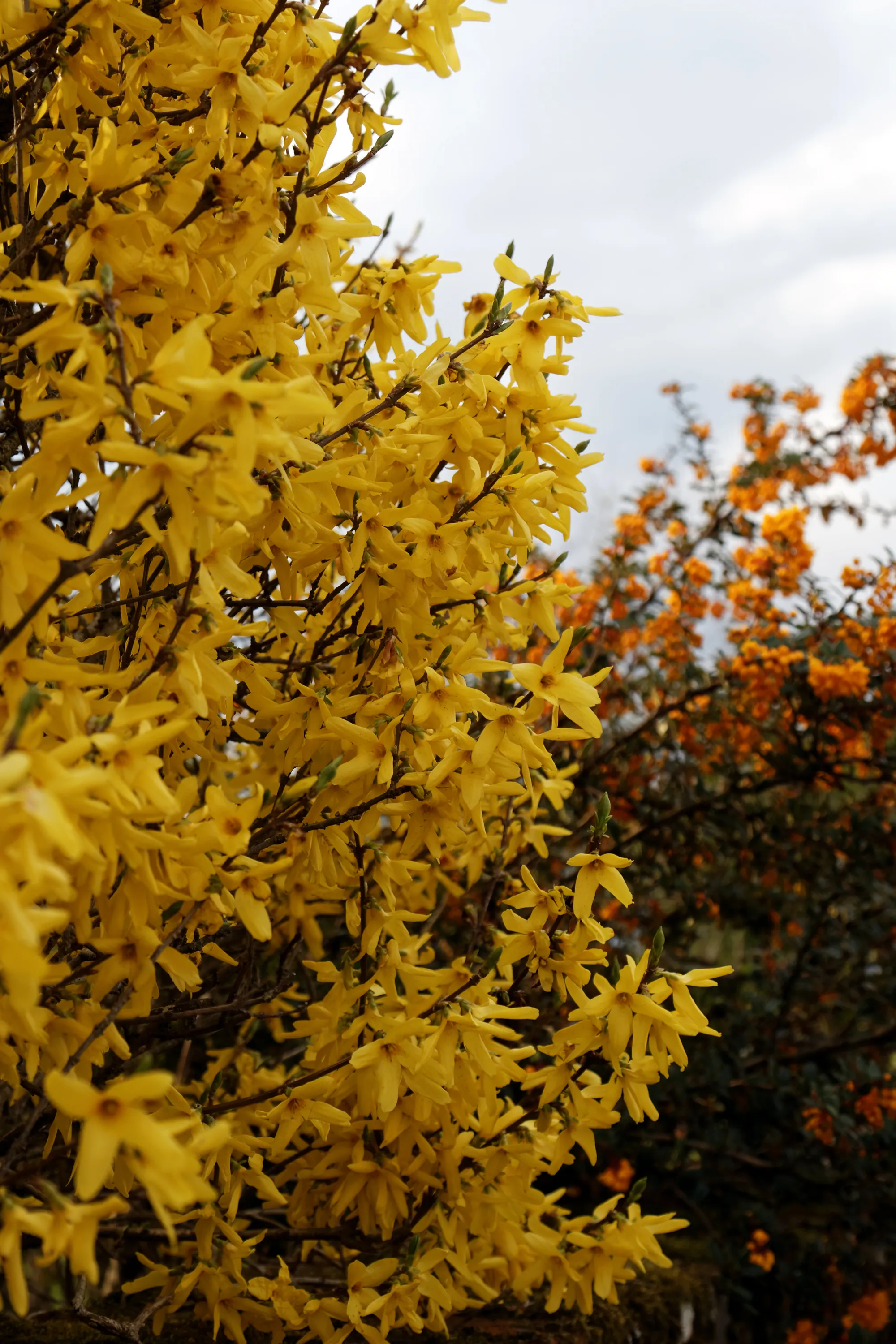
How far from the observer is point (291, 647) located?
1.97 m

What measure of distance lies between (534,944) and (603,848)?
232mm

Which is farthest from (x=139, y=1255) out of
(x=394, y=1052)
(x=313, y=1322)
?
(x=394, y=1052)

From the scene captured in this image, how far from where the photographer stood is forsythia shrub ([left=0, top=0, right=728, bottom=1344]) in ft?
4.01

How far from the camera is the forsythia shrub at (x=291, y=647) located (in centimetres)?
122

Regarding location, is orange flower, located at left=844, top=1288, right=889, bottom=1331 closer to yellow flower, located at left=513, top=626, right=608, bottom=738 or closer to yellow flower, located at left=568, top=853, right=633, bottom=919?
yellow flower, located at left=568, top=853, right=633, bottom=919

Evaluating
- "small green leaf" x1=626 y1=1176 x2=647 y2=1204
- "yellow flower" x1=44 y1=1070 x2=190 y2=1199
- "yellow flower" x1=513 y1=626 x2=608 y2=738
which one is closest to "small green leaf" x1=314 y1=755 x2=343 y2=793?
"yellow flower" x1=513 y1=626 x2=608 y2=738

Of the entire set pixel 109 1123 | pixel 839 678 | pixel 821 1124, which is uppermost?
pixel 839 678

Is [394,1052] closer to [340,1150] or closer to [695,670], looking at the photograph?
[340,1150]

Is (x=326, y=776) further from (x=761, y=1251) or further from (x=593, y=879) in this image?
(x=761, y=1251)

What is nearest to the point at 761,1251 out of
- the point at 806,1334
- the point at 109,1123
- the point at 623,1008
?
the point at 806,1334

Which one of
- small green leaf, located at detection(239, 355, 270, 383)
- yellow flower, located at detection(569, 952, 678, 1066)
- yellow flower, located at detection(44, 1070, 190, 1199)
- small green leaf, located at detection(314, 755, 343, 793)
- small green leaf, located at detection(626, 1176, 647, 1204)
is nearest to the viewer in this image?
yellow flower, located at detection(44, 1070, 190, 1199)

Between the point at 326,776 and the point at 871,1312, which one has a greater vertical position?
the point at 326,776

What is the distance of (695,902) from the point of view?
396 centimetres

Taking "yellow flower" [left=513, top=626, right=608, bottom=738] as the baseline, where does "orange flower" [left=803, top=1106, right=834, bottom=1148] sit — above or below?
below
